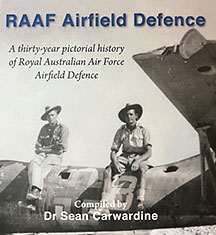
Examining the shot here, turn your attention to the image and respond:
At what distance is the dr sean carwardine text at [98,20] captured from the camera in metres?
1.88

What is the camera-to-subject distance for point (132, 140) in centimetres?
183

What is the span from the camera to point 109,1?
1.91m

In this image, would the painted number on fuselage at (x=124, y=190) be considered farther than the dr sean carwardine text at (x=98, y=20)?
No

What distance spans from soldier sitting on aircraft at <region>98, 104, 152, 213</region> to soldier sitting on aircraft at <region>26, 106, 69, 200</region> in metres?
→ 0.26

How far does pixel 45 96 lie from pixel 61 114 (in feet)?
0.42

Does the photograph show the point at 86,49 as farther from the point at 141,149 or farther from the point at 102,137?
the point at 141,149

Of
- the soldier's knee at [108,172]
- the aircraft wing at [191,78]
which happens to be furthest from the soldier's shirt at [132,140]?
the aircraft wing at [191,78]

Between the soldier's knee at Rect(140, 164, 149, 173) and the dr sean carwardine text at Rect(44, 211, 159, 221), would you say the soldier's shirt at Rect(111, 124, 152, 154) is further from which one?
the dr sean carwardine text at Rect(44, 211, 159, 221)

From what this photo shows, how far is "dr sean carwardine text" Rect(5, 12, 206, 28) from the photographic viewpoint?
188 cm

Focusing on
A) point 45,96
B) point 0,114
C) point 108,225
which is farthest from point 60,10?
point 108,225

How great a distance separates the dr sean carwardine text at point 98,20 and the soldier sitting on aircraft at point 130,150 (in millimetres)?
456

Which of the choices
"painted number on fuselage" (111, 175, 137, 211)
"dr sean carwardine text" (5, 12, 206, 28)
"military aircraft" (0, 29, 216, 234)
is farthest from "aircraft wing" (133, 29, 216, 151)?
"painted number on fuselage" (111, 175, 137, 211)

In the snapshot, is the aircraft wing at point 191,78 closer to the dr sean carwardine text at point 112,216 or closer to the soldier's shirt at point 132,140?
the soldier's shirt at point 132,140

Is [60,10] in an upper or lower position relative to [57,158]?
upper
